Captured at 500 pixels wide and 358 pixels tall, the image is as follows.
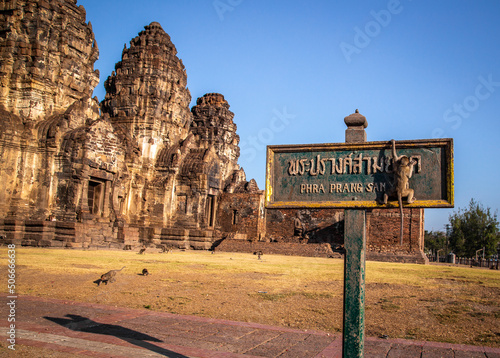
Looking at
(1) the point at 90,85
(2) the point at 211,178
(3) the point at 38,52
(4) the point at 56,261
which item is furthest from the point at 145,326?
(2) the point at 211,178

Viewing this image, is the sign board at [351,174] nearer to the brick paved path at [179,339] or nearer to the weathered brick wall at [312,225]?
the brick paved path at [179,339]

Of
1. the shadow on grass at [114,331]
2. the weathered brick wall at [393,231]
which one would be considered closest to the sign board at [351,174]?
the shadow on grass at [114,331]

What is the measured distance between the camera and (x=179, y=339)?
470 centimetres

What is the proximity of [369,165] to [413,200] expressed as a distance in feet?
1.42

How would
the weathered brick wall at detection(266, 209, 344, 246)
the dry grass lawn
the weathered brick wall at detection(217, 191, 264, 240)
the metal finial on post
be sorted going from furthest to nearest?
the weathered brick wall at detection(266, 209, 344, 246) → the weathered brick wall at detection(217, 191, 264, 240) → the dry grass lawn → the metal finial on post

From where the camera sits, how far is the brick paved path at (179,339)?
168 inches

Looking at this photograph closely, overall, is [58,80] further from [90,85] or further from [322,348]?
[322,348]

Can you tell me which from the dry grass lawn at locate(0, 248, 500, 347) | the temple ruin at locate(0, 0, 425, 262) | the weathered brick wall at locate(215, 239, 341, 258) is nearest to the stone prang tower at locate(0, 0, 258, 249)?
the temple ruin at locate(0, 0, 425, 262)

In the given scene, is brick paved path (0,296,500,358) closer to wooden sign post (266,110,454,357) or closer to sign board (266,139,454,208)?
wooden sign post (266,110,454,357)

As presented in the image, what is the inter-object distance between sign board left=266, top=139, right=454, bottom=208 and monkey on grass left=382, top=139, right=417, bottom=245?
64 millimetres

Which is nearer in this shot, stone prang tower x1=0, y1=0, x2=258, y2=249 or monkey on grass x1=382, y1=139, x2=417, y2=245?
monkey on grass x1=382, y1=139, x2=417, y2=245

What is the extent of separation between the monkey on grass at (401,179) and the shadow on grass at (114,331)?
2345 millimetres

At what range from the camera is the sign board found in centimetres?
352

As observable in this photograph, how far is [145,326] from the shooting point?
17.1 feet
